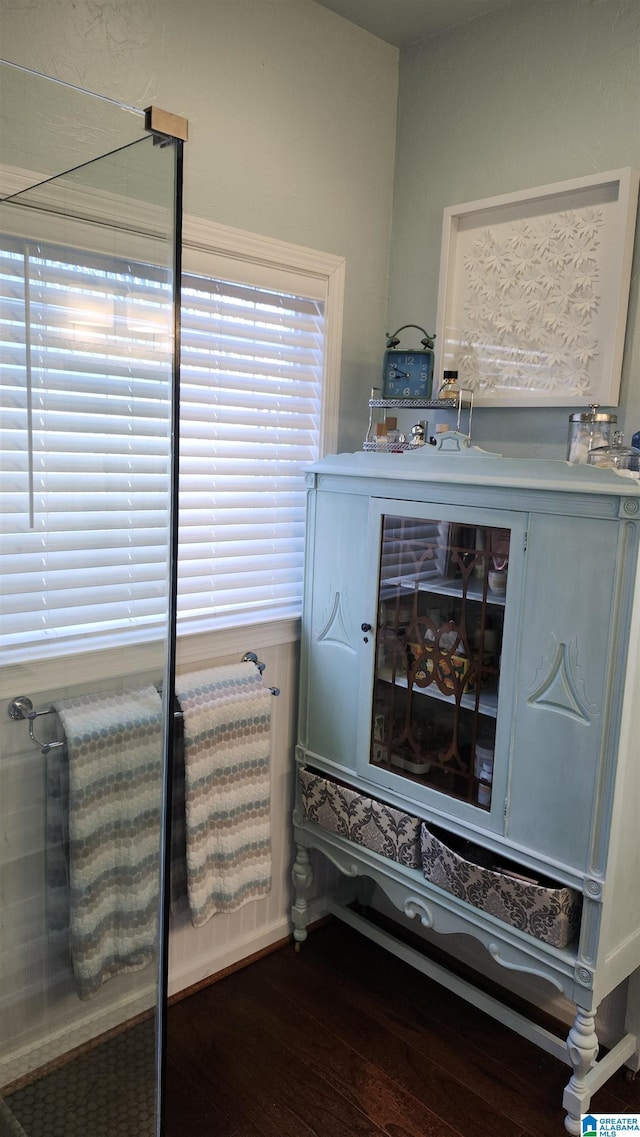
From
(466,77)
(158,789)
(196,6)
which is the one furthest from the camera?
(466,77)

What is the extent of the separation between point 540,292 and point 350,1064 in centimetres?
202

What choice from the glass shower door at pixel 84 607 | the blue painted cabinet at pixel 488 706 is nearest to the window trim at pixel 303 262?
the blue painted cabinet at pixel 488 706

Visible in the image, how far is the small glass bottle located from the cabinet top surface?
0.21m

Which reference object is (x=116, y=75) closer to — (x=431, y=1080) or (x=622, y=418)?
(x=622, y=418)

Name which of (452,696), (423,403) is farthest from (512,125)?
(452,696)

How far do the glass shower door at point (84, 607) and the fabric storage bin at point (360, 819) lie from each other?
2.75 ft

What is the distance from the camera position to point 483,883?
184cm

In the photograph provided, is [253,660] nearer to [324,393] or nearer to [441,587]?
[441,587]

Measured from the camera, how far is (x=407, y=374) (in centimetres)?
225

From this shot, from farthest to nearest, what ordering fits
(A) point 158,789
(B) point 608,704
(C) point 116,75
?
1. (C) point 116,75
2. (B) point 608,704
3. (A) point 158,789

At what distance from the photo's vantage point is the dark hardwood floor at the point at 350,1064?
1.85 m

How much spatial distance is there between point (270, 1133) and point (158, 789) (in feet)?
3.43

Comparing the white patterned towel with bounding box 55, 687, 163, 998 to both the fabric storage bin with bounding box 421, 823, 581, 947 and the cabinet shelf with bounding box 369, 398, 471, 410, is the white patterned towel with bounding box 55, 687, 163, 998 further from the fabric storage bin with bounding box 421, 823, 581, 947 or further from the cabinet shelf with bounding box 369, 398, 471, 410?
the cabinet shelf with bounding box 369, 398, 471, 410

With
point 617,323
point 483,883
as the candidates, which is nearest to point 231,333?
point 617,323
